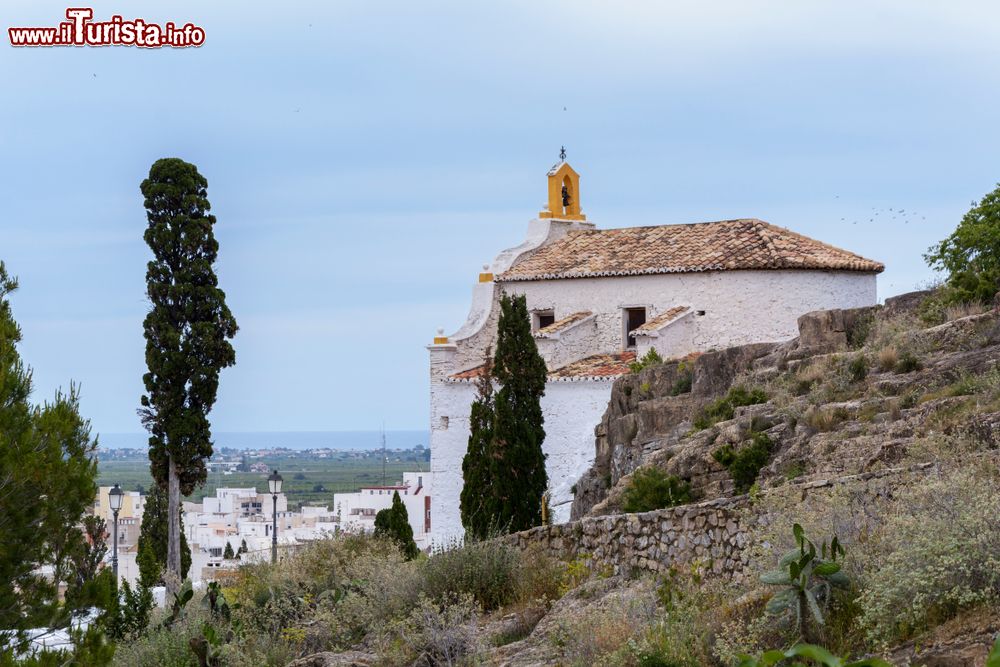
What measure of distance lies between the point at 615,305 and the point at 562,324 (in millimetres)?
1365

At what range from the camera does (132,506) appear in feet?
261

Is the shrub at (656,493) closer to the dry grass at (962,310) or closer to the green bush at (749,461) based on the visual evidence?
the green bush at (749,461)

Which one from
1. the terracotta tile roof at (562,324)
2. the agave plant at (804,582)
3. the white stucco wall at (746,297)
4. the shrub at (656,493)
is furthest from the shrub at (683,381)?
the agave plant at (804,582)

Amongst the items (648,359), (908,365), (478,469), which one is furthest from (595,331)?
(908,365)

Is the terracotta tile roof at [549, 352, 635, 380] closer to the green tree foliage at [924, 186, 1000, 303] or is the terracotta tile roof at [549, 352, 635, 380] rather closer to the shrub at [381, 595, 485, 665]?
the green tree foliage at [924, 186, 1000, 303]

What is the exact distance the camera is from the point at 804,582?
933 cm

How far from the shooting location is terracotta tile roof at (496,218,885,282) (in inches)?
1266

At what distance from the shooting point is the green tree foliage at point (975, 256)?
18.3 m

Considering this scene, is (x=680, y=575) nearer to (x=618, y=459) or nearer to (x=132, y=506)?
(x=618, y=459)

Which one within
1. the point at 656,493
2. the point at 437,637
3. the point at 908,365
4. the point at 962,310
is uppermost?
the point at 962,310

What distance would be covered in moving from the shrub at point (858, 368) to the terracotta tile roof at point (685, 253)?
14177 millimetres

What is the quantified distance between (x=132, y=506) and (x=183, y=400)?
167 ft

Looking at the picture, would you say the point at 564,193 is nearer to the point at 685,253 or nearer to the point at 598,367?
the point at 685,253

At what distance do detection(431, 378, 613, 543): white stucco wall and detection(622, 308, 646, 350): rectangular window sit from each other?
9.14 feet
